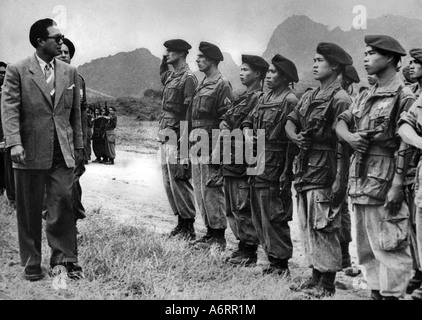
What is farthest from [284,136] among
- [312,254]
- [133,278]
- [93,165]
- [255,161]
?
[93,165]

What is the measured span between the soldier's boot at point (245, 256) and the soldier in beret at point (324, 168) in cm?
105

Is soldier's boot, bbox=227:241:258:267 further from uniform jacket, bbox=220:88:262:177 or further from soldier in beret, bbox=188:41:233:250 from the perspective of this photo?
uniform jacket, bbox=220:88:262:177

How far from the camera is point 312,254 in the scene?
17.0 feet

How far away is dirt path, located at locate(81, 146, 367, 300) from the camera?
240 inches

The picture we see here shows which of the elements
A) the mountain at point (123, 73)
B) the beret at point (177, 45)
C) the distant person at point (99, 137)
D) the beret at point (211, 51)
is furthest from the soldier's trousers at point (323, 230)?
the distant person at point (99, 137)

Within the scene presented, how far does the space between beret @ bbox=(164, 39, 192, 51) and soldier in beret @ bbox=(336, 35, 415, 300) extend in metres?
3.02

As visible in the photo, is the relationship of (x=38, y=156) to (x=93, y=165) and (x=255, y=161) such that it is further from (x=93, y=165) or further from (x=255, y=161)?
(x=93, y=165)

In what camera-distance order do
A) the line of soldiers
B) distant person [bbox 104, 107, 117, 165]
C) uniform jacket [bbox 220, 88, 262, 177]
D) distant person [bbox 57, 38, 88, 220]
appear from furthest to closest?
1. distant person [bbox 104, 107, 117, 165]
2. distant person [bbox 57, 38, 88, 220]
3. uniform jacket [bbox 220, 88, 262, 177]
4. the line of soldiers

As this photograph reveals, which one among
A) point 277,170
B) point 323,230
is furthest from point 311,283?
point 277,170

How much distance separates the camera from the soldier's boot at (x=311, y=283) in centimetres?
519

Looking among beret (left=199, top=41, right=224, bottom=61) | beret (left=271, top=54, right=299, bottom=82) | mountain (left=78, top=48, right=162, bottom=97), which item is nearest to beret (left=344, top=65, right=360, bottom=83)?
beret (left=271, top=54, right=299, bottom=82)

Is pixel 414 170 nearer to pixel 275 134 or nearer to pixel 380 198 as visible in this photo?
pixel 380 198

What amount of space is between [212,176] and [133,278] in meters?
1.93

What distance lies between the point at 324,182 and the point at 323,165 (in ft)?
0.47
